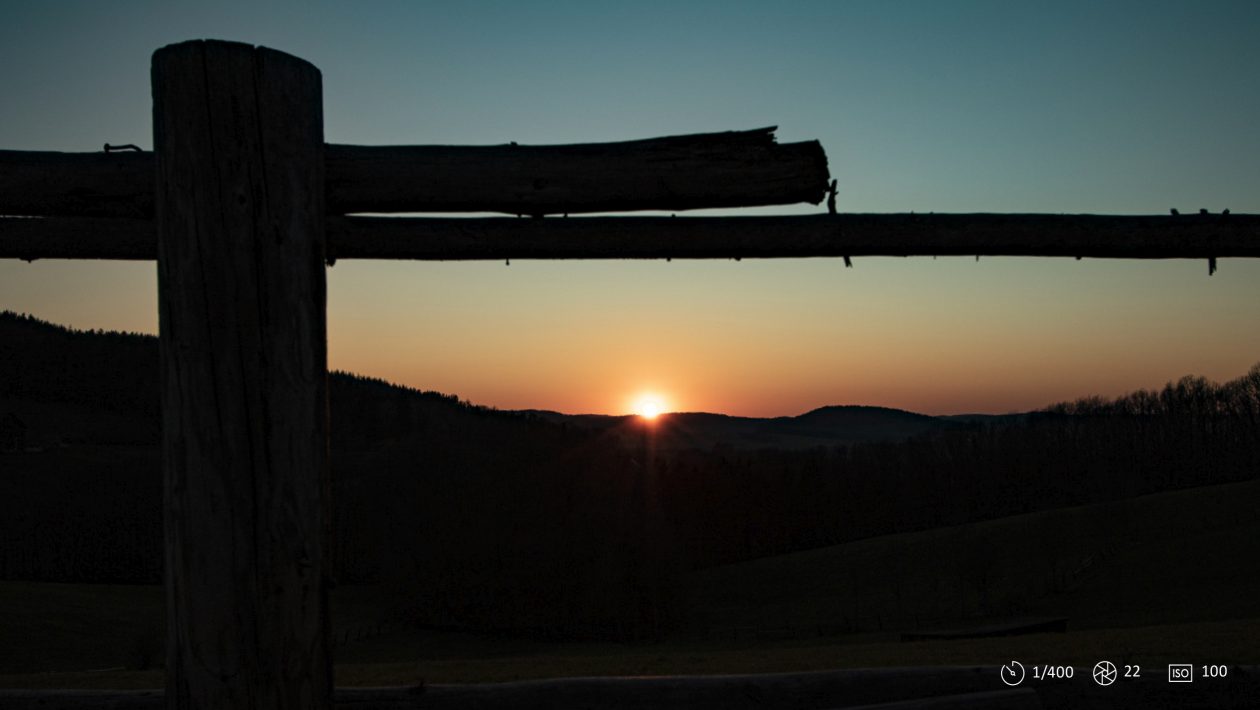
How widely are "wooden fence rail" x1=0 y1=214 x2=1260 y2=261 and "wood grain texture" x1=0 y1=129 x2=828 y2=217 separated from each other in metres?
0.34

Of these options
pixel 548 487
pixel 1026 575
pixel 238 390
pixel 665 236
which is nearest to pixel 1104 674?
pixel 665 236

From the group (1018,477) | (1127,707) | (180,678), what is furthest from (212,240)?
(1018,477)

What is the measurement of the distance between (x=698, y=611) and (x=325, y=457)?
72.9m

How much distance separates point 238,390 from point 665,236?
Result: 1.69 m

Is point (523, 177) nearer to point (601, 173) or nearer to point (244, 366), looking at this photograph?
point (601, 173)

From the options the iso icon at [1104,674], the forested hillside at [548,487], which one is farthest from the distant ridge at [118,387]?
the iso icon at [1104,674]

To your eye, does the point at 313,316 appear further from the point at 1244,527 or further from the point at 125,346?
the point at 125,346

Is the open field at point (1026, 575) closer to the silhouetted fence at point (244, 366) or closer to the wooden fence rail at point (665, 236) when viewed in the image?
the wooden fence rail at point (665, 236)

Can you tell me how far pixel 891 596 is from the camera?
6694cm

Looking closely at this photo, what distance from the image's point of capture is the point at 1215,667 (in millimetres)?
4531

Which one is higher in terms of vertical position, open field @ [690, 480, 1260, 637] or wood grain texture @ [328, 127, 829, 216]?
wood grain texture @ [328, 127, 829, 216]

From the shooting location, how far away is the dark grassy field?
51094 mm

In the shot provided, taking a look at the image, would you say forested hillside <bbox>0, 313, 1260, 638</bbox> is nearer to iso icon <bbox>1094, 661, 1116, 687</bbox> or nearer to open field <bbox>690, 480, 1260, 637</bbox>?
open field <bbox>690, 480, 1260, 637</bbox>

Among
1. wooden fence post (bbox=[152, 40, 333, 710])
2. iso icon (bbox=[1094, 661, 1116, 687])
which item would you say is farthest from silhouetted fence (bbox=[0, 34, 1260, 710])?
iso icon (bbox=[1094, 661, 1116, 687])
